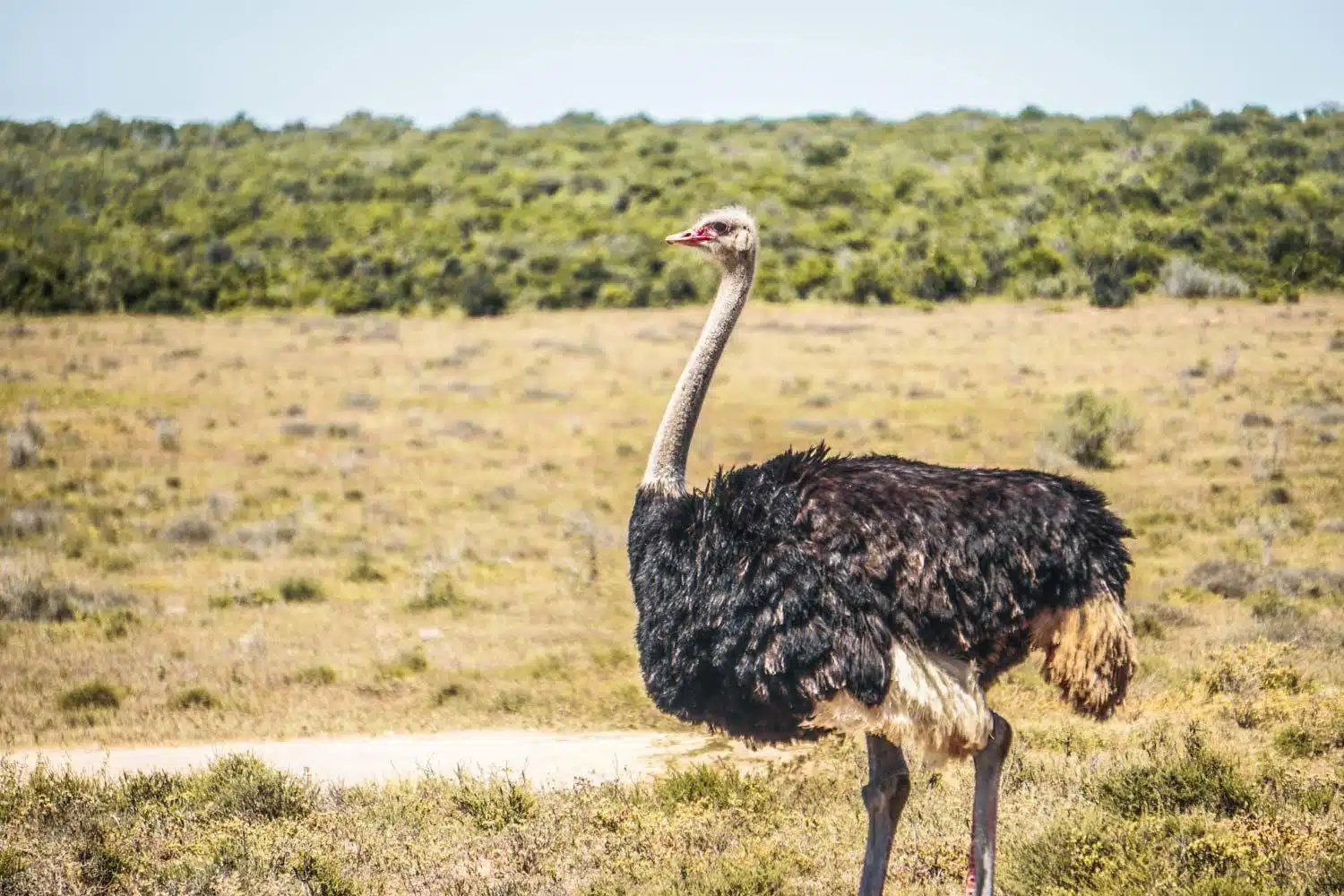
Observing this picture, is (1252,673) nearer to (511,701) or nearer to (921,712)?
(511,701)

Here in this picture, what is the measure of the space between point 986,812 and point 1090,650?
0.63 meters

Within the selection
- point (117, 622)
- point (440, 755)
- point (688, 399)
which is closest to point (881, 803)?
point (688, 399)

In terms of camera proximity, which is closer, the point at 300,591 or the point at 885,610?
the point at 885,610

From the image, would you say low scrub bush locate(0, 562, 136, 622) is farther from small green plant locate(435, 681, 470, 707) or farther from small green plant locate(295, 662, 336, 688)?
small green plant locate(435, 681, 470, 707)

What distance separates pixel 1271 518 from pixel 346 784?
10391 mm

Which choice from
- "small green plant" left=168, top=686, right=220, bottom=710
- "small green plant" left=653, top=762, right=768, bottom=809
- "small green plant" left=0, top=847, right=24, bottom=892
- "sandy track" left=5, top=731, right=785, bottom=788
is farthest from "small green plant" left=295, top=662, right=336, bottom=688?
"small green plant" left=0, top=847, right=24, bottom=892

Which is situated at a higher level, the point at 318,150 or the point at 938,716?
the point at 318,150

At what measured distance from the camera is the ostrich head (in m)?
5.97

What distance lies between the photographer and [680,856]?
6125mm

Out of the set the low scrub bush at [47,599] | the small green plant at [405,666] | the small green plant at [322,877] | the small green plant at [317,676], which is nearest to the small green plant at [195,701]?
the small green plant at [317,676]

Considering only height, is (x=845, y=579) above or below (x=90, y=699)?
above

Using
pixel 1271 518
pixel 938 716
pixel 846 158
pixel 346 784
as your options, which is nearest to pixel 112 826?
pixel 346 784

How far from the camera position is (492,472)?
19703 millimetres

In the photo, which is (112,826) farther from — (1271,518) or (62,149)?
(62,149)
